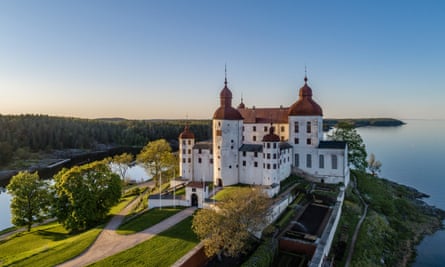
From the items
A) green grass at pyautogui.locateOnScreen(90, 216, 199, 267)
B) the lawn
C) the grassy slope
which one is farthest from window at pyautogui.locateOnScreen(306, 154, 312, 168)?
the lawn

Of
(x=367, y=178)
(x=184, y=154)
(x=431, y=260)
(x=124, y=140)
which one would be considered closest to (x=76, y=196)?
(x=184, y=154)

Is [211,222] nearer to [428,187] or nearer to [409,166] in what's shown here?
[428,187]

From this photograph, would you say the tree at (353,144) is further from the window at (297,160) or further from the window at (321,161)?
the window at (297,160)

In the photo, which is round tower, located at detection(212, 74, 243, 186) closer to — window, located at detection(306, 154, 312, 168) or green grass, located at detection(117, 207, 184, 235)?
green grass, located at detection(117, 207, 184, 235)

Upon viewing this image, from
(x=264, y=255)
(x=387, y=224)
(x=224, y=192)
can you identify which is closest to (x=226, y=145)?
(x=224, y=192)

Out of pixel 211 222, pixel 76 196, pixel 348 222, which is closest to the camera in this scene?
pixel 211 222

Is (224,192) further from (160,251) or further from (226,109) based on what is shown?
(160,251)

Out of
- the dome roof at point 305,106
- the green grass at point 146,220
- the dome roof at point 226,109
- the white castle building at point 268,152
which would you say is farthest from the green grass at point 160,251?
the dome roof at point 305,106
